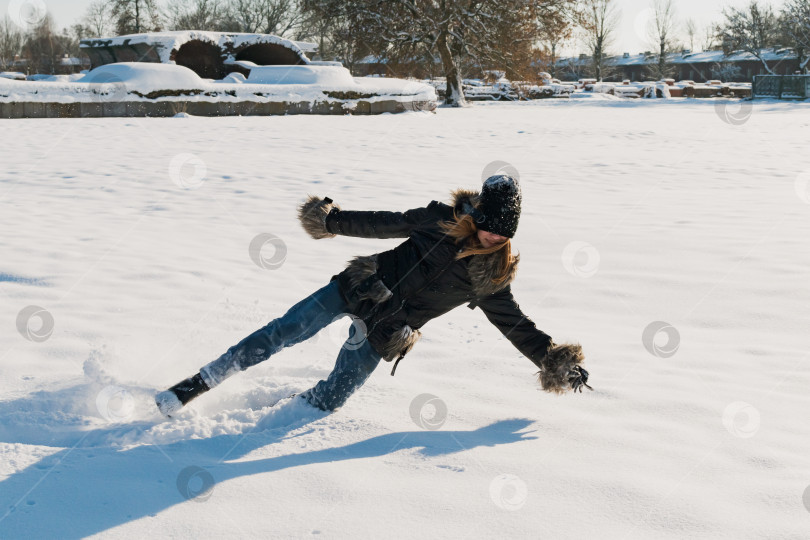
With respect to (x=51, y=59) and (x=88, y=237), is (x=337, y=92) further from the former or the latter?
(x=51, y=59)

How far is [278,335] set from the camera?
3205 millimetres

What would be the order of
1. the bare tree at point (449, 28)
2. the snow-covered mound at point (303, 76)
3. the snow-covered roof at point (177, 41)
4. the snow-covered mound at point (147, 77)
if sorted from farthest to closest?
the bare tree at point (449, 28) → the snow-covered roof at point (177, 41) → the snow-covered mound at point (303, 76) → the snow-covered mound at point (147, 77)

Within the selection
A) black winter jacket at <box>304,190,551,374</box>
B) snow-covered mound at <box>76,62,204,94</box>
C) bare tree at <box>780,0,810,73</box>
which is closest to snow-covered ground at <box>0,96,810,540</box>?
black winter jacket at <box>304,190,551,374</box>

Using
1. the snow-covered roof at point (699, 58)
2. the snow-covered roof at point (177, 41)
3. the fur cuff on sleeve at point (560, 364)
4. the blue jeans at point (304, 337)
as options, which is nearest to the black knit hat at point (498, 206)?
the fur cuff on sleeve at point (560, 364)

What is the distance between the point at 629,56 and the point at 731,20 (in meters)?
41.4

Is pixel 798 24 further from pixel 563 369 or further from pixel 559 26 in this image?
pixel 563 369

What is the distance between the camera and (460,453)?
3.02 metres

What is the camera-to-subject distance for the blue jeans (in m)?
3.19

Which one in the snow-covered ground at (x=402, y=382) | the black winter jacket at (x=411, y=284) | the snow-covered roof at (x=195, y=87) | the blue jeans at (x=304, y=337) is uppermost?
the snow-covered roof at (x=195, y=87)

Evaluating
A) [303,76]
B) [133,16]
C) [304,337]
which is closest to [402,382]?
[304,337]

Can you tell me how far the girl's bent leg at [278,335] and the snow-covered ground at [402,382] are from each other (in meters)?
0.24

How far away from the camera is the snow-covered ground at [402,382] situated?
2.53 m

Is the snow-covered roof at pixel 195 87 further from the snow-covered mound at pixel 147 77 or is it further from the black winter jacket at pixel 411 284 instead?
the black winter jacket at pixel 411 284

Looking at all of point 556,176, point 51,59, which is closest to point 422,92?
point 556,176
